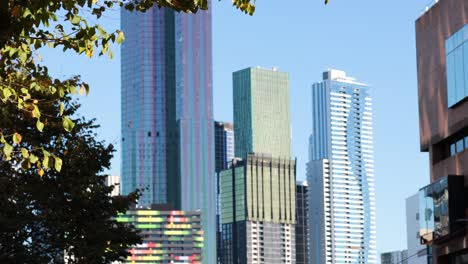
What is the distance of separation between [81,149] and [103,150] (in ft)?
6.29

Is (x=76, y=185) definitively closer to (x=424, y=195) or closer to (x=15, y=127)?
(x=15, y=127)

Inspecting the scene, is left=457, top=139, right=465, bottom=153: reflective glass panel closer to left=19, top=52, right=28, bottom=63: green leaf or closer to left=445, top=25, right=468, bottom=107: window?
left=445, top=25, right=468, bottom=107: window

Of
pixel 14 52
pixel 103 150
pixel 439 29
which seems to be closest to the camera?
pixel 14 52

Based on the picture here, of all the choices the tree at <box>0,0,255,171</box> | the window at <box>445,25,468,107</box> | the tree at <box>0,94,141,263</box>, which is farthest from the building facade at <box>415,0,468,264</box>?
the tree at <box>0,0,255,171</box>

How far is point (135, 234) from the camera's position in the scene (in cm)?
5025

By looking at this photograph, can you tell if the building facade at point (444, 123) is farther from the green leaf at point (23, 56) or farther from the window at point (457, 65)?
the green leaf at point (23, 56)

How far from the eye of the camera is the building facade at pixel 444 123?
226 feet

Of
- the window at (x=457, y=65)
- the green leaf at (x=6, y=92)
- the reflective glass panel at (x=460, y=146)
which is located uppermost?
Answer: the window at (x=457, y=65)

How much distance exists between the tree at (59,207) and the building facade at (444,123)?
74.3 feet

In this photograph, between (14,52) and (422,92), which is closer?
(14,52)

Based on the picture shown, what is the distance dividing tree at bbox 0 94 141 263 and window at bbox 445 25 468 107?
25.7 meters

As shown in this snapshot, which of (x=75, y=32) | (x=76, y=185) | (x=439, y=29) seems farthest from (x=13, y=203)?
(x=439, y=29)

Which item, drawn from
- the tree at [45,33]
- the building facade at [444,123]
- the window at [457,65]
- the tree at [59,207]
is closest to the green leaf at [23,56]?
the tree at [45,33]

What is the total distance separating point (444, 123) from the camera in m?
72.4
